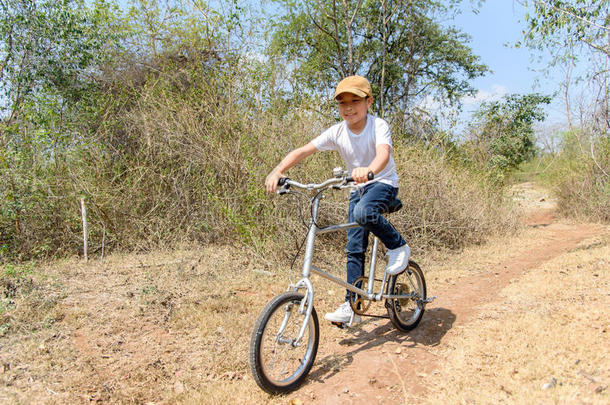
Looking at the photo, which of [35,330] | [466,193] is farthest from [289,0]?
[35,330]

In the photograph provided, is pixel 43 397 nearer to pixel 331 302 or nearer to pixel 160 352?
pixel 160 352

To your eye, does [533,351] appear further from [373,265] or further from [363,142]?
[363,142]

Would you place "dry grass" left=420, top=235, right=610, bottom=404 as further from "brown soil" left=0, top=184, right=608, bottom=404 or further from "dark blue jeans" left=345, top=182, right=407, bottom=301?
"dark blue jeans" left=345, top=182, right=407, bottom=301

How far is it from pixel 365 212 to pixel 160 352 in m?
2.04

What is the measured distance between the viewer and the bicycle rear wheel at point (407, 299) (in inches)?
147

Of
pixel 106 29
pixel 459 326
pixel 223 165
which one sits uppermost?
pixel 106 29

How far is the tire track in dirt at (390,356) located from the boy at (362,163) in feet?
1.07

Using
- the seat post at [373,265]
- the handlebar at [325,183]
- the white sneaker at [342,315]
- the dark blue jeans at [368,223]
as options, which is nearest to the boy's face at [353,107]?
the dark blue jeans at [368,223]

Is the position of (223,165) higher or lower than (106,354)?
higher

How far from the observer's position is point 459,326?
402 cm

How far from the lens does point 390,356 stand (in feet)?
11.4

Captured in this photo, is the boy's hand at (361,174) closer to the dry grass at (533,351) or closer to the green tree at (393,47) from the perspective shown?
the dry grass at (533,351)

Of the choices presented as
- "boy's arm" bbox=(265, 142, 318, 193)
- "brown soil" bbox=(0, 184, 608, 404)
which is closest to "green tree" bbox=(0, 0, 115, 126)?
"brown soil" bbox=(0, 184, 608, 404)

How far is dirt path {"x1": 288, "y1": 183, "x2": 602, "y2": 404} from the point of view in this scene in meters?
2.96
